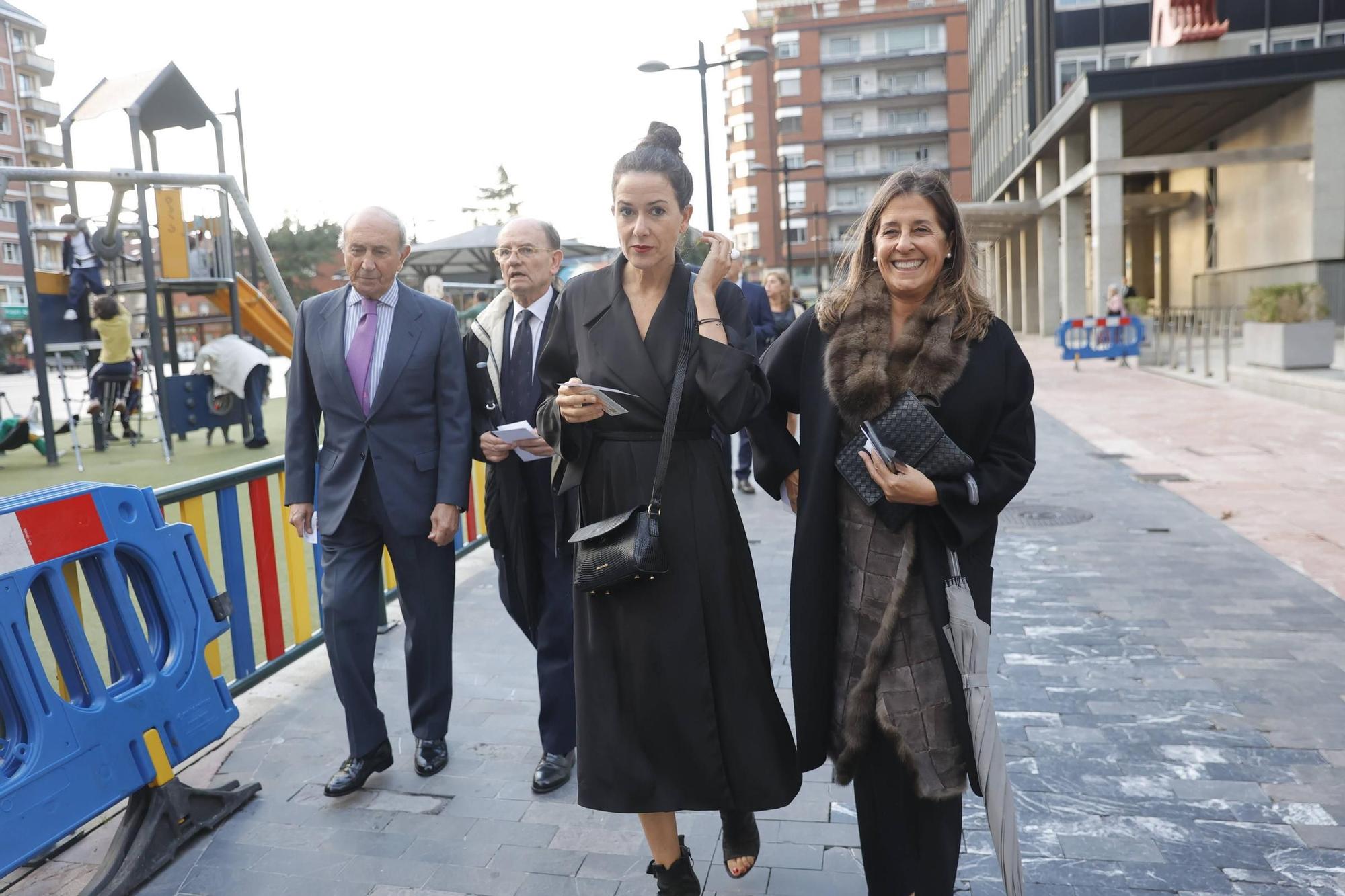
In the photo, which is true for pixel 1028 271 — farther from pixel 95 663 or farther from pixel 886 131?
pixel 95 663

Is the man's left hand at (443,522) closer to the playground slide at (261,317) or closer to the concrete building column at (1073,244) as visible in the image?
the playground slide at (261,317)

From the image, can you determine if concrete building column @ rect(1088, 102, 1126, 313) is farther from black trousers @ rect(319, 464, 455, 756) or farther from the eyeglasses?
black trousers @ rect(319, 464, 455, 756)

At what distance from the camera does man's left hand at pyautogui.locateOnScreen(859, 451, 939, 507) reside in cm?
253

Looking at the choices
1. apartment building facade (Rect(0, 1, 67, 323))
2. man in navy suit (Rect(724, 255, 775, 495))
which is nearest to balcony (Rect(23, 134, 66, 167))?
apartment building facade (Rect(0, 1, 67, 323))

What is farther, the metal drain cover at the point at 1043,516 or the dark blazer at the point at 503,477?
the metal drain cover at the point at 1043,516

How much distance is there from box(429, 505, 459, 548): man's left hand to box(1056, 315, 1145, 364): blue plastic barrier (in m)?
22.0

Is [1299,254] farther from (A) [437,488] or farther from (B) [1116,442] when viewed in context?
(A) [437,488]

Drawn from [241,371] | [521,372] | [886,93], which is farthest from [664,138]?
[886,93]

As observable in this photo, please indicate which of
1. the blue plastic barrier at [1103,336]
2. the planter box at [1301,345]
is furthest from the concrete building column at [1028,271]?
the planter box at [1301,345]

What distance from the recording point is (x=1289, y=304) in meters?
17.3

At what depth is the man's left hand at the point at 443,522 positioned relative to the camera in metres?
3.88

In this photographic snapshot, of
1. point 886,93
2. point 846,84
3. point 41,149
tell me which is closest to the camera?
point 41,149

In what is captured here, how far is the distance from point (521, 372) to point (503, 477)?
415mm

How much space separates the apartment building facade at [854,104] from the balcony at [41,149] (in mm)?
48616
